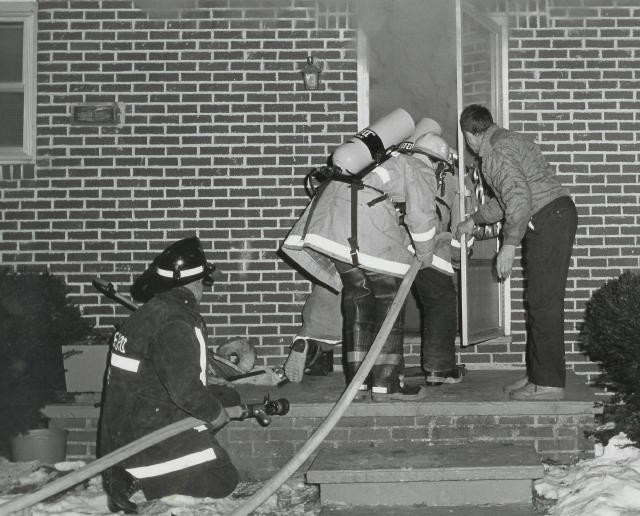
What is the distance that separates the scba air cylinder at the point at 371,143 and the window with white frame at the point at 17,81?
2861 mm

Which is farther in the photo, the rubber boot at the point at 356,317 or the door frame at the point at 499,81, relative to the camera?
the door frame at the point at 499,81

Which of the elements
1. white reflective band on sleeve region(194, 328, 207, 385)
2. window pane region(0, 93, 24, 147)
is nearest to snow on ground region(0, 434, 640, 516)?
white reflective band on sleeve region(194, 328, 207, 385)

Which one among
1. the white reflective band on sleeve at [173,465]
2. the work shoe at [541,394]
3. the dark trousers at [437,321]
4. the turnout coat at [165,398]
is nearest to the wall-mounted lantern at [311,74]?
the dark trousers at [437,321]

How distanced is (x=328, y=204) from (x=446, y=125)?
3.76m

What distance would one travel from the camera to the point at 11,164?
6.54 meters

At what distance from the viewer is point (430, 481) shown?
14.1ft

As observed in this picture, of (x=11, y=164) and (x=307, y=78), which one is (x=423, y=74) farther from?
(x=11, y=164)

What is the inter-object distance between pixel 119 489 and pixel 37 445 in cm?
115

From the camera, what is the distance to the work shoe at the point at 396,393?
5.00 m

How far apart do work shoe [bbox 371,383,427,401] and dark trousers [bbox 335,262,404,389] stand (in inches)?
1.0

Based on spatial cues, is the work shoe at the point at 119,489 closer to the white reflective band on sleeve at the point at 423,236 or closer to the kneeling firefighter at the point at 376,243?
the kneeling firefighter at the point at 376,243

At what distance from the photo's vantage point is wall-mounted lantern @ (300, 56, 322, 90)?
250 inches

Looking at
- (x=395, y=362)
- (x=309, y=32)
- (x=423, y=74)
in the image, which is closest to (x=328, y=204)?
(x=395, y=362)

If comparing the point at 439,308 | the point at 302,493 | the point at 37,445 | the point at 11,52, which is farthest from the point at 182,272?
the point at 11,52
